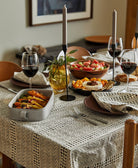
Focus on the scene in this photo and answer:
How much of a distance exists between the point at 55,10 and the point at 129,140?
2.79 metres

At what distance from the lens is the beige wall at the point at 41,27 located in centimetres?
325

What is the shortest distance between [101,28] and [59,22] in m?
0.82

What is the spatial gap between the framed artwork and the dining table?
2107 millimetres

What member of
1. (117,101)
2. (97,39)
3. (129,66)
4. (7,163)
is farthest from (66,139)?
(97,39)

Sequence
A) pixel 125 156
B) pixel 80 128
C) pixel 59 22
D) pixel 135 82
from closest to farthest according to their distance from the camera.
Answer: pixel 125 156
pixel 80 128
pixel 135 82
pixel 59 22

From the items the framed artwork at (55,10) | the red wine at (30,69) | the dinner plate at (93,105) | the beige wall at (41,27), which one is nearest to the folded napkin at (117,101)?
the dinner plate at (93,105)

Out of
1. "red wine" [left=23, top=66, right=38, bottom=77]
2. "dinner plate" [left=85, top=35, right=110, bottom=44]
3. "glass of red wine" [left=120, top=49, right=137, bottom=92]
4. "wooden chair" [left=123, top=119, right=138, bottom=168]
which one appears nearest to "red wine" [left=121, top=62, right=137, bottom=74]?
"glass of red wine" [left=120, top=49, right=137, bottom=92]

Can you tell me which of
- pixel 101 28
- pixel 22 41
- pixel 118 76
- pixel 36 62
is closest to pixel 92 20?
pixel 101 28

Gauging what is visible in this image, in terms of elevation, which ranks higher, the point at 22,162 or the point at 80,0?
the point at 80,0

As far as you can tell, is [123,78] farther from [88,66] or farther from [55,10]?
[55,10]

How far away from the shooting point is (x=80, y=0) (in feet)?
12.8

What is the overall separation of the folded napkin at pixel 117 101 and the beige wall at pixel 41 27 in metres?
2.00

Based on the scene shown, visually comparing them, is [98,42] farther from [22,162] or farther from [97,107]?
[22,162]

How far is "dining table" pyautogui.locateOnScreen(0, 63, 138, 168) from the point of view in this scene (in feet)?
3.82
